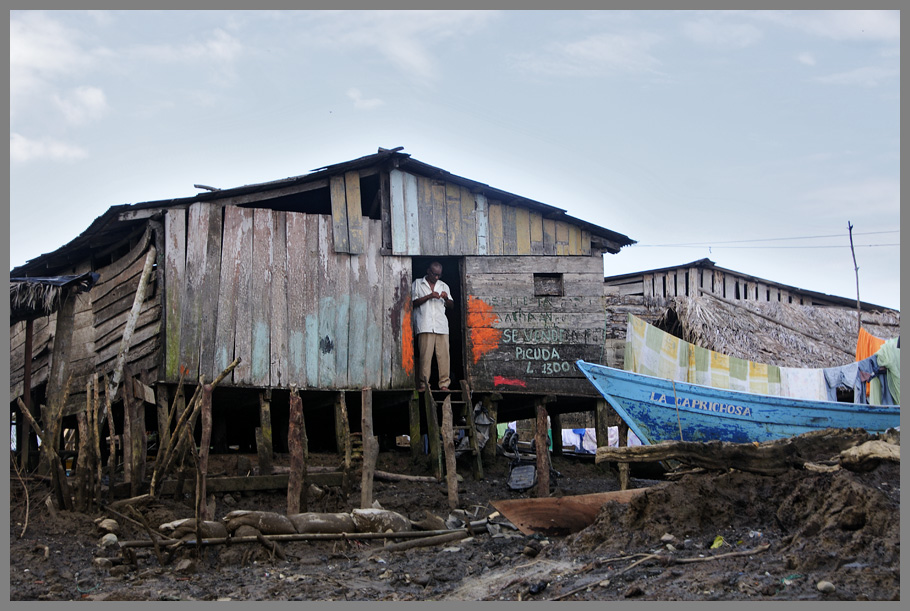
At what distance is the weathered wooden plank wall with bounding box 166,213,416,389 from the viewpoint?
12609 mm

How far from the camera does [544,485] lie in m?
11.7

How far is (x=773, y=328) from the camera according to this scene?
18703 millimetres

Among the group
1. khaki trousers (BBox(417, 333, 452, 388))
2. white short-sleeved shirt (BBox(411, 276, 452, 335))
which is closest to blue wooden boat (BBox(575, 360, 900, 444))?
khaki trousers (BBox(417, 333, 452, 388))

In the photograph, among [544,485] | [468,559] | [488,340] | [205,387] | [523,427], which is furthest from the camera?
[523,427]

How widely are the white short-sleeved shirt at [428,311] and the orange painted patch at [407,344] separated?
144 mm

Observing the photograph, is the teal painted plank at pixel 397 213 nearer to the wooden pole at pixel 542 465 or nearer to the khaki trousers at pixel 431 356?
the khaki trousers at pixel 431 356

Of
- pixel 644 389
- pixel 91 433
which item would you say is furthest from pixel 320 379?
pixel 644 389

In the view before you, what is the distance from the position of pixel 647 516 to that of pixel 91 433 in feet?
19.8

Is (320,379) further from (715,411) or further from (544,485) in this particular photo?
(715,411)

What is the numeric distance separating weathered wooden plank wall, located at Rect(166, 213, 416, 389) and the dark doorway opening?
3.03 ft

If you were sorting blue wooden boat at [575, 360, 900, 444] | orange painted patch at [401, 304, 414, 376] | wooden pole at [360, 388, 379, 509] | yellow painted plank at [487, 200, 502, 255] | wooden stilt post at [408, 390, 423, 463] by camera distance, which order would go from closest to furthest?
wooden pole at [360, 388, 379, 509], blue wooden boat at [575, 360, 900, 444], wooden stilt post at [408, 390, 423, 463], orange painted patch at [401, 304, 414, 376], yellow painted plank at [487, 200, 502, 255]

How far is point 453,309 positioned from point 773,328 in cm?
693

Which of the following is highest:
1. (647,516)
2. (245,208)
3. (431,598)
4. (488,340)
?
→ (245,208)

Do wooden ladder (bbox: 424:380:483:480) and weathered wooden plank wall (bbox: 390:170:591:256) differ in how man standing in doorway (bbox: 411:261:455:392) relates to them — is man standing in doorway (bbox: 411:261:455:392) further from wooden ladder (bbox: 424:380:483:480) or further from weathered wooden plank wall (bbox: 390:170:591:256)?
weathered wooden plank wall (bbox: 390:170:591:256)
